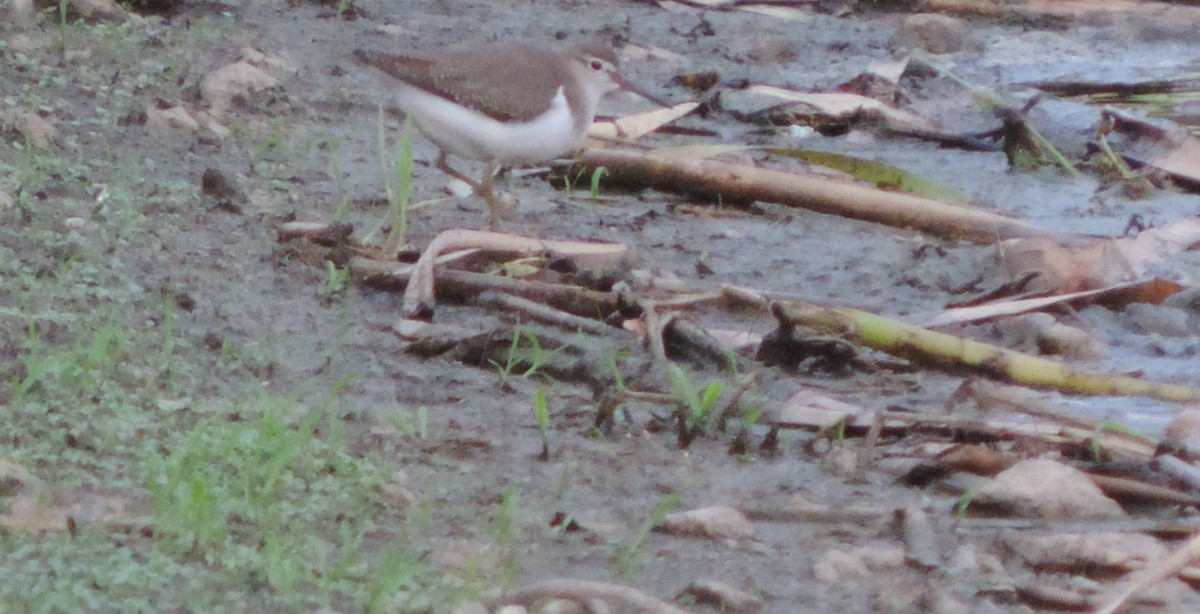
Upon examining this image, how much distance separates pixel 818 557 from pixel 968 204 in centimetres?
359

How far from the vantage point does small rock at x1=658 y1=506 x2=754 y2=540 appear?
11.2 feet

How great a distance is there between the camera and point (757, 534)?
3461 millimetres

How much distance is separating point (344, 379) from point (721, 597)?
4.22 ft

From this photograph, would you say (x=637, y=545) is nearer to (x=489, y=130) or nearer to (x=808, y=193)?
(x=489, y=130)

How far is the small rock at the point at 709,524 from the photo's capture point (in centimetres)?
340

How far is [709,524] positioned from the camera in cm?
340

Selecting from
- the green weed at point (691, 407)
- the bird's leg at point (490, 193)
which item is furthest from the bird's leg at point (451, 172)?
the green weed at point (691, 407)

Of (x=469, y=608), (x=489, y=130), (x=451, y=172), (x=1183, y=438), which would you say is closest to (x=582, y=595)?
(x=469, y=608)

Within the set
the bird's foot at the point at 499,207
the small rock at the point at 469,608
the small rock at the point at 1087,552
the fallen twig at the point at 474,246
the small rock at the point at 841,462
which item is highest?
the small rock at the point at 469,608

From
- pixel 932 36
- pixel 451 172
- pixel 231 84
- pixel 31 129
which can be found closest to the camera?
pixel 31 129

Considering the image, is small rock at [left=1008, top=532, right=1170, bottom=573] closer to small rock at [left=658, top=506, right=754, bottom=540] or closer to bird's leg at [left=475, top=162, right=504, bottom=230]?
small rock at [left=658, top=506, right=754, bottom=540]

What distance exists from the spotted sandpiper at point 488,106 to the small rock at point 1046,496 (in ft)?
9.14

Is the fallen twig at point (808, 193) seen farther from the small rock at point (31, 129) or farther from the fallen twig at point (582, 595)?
the fallen twig at point (582, 595)

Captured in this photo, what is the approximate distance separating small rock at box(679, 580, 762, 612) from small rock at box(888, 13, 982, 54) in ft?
24.0
